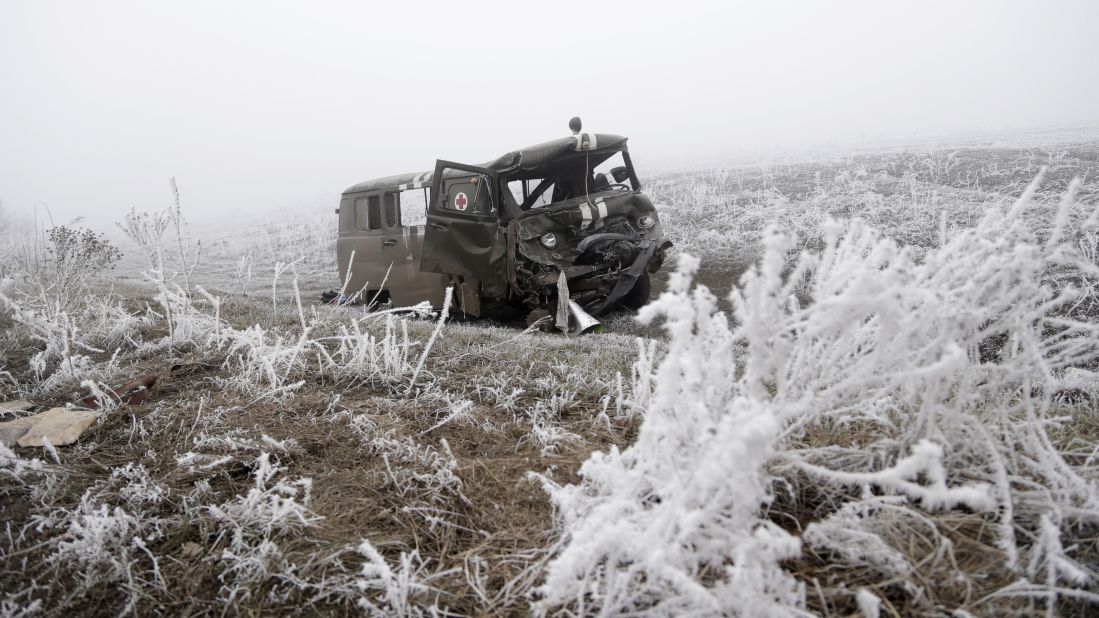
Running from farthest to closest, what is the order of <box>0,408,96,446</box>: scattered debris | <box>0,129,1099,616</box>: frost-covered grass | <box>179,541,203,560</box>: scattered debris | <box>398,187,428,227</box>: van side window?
1. <box>398,187,428,227</box>: van side window
2. <box>0,408,96,446</box>: scattered debris
3. <box>179,541,203,560</box>: scattered debris
4. <box>0,129,1099,616</box>: frost-covered grass

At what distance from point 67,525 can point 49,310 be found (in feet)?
9.44

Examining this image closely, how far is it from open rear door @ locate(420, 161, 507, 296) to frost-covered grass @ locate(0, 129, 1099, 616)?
371cm

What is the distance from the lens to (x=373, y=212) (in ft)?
28.2

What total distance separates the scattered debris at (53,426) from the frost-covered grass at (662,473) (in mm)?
69

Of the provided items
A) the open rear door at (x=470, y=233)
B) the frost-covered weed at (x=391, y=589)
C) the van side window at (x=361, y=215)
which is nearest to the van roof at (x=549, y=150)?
the open rear door at (x=470, y=233)

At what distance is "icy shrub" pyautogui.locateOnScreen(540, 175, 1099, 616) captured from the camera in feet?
3.88

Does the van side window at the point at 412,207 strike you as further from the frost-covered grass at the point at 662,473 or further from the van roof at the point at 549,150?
the frost-covered grass at the point at 662,473

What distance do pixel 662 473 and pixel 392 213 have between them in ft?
24.8

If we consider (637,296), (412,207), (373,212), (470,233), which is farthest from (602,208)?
(373,212)

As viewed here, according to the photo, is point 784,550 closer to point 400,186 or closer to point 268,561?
point 268,561

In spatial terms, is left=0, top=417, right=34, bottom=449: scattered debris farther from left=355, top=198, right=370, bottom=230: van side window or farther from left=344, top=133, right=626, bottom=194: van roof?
left=355, top=198, right=370, bottom=230: van side window

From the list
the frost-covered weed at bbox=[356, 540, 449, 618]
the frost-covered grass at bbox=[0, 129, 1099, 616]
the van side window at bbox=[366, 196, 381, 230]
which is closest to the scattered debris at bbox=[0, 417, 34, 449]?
the frost-covered grass at bbox=[0, 129, 1099, 616]

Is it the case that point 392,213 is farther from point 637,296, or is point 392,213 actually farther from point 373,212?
point 637,296

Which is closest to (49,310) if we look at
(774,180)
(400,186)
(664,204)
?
(400,186)
